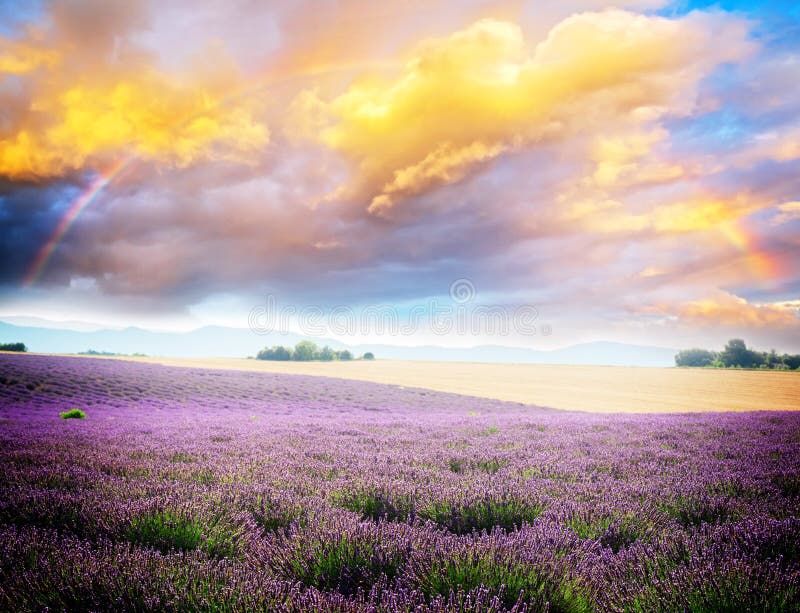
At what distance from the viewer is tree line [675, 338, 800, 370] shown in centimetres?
5141

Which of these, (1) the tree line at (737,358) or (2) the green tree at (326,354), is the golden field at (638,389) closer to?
(1) the tree line at (737,358)

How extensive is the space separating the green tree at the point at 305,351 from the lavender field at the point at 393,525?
69.2 meters

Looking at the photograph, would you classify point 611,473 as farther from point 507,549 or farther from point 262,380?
point 262,380

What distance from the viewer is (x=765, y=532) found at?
7.93ft

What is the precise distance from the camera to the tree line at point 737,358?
51406mm

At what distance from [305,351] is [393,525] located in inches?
2964

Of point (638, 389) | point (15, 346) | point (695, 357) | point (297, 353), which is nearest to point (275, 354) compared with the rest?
point (297, 353)

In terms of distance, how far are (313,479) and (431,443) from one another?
2919 mm

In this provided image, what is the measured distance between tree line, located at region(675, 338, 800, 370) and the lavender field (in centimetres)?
6286

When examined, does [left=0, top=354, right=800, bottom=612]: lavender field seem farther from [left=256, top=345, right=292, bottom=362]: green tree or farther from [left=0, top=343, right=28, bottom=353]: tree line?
[left=256, top=345, right=292, bottom=362]: green tree

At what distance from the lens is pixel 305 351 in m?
75.4

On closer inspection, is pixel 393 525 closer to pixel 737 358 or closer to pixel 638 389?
pixel 638 389

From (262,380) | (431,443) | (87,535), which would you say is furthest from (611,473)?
(262,380)

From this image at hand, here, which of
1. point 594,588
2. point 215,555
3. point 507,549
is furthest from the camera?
point 215,555
